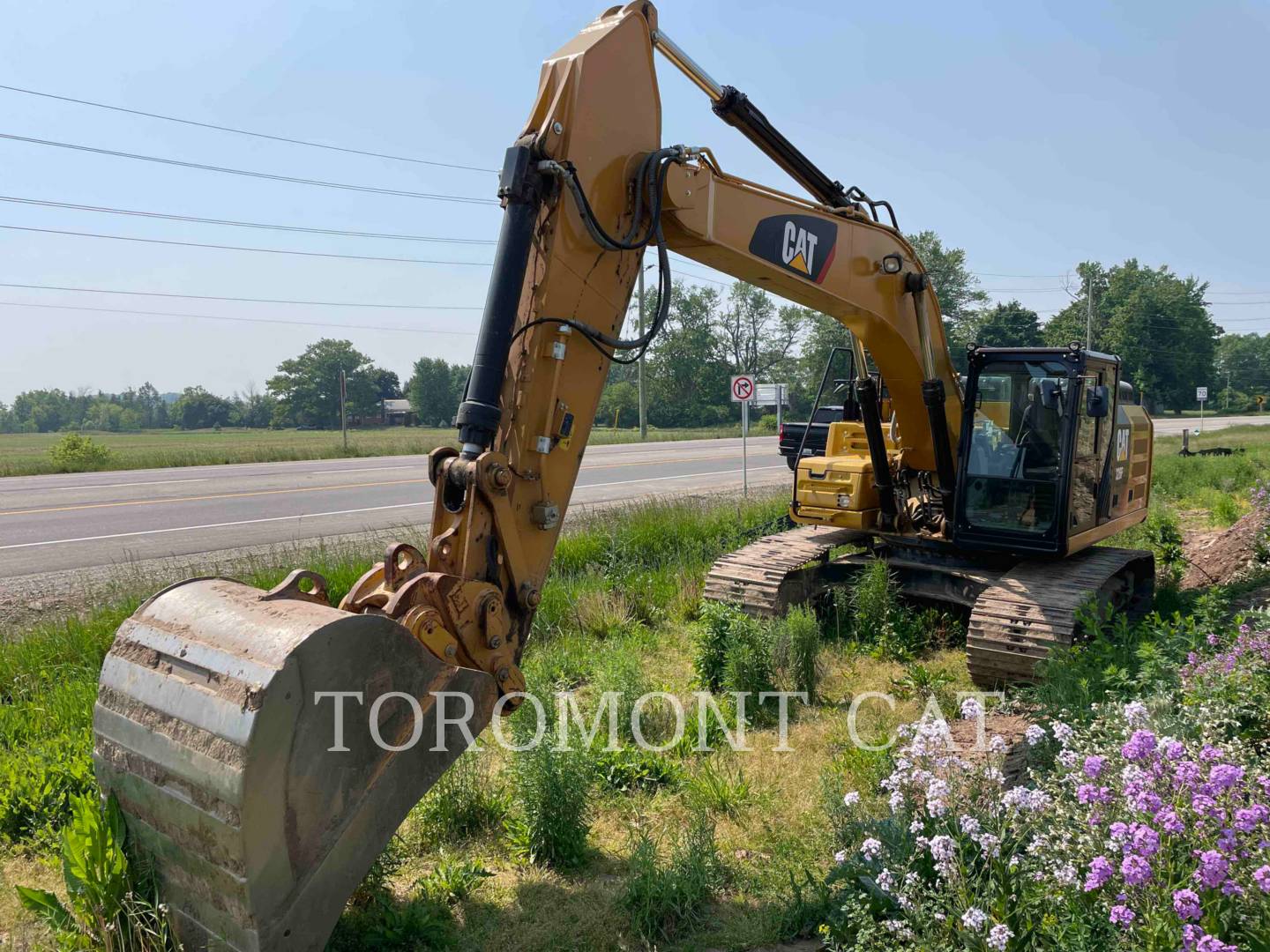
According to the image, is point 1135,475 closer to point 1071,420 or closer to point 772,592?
point 1071,420

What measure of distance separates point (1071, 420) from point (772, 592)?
8.44 feet

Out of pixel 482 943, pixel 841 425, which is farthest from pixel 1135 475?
pixel 482 943

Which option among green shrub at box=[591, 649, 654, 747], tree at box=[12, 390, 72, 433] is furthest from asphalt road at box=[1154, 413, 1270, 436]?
tree at box=[12, 390, 72, 433]

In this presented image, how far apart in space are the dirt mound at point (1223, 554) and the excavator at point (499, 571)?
3503 millimetres

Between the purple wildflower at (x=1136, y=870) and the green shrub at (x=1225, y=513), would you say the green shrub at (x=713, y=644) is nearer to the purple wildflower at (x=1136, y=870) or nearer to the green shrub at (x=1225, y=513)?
the purple wildflower at (x=1136, y=870)

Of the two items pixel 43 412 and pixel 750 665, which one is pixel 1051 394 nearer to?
pixel 750 665

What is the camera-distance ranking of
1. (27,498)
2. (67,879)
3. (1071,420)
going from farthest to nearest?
1. (27,498)
2. (1071,420)
3. (67,879)

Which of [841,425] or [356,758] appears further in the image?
[841,425]

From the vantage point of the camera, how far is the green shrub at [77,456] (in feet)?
73.6

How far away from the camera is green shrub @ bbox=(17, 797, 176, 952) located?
294 cm

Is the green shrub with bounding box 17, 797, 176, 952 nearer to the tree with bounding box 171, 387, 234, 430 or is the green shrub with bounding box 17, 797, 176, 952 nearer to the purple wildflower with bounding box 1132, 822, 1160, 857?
the purple wildflower with bounding box 1132, 822, 1160, 857

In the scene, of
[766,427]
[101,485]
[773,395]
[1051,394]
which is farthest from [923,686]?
[766,427]

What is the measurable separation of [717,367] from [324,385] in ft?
110

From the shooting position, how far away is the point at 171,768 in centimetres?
279
